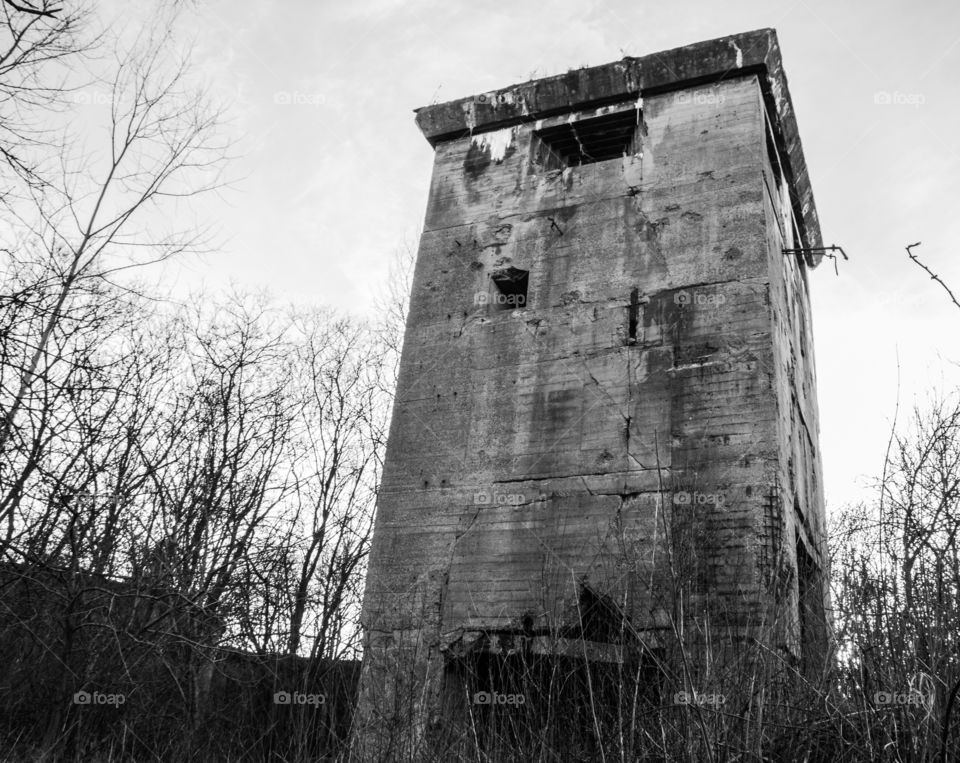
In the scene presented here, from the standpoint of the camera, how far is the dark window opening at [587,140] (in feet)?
33.5

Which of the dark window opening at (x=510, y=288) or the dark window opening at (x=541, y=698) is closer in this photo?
the dark window opening at (x=541, y=698)

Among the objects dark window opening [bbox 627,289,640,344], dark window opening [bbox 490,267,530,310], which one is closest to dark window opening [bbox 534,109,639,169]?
dark window opening [bbox 490,267,530,310]

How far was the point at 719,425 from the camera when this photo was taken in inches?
306

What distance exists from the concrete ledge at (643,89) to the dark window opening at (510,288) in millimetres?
2264

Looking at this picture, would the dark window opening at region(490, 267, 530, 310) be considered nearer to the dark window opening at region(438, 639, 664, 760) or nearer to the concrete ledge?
the concrete ledge

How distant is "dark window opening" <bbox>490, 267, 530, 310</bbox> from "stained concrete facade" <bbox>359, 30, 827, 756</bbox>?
0.03m

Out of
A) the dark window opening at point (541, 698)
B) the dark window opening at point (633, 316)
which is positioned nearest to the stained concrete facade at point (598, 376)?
the dark window opening at point (633, 316)

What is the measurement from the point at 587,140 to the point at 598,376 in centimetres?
350

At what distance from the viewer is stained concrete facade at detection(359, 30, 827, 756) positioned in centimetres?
740

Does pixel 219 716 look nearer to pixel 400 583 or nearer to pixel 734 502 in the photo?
pixel 400 583

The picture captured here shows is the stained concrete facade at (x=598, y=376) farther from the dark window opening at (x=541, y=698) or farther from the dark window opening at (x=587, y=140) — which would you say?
the dark window opening at (x=541, y=698)

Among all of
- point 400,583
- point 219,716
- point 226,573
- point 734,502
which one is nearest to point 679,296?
point 734,502

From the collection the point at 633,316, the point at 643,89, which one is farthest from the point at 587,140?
the point at 633,316

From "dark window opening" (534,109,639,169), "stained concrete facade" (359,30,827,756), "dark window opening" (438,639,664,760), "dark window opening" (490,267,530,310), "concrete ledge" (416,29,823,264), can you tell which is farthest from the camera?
"dark window opening" (534,109,639,169)
